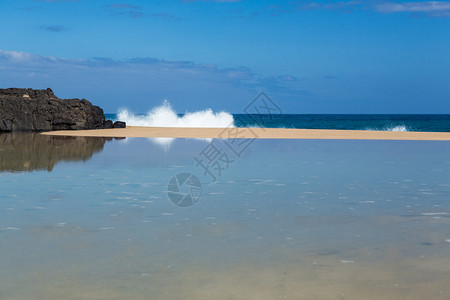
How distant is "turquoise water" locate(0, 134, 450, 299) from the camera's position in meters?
3.78

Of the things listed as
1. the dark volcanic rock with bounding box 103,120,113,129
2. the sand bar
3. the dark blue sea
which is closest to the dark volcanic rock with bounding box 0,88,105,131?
the dark volcanic rock with bounding box 103,120,113,129

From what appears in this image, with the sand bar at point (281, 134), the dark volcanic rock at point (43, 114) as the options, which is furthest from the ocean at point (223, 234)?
the dark volcanic rock at point (43, 114)

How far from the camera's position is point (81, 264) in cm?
427

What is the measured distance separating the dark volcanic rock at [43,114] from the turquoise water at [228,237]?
22465 mm

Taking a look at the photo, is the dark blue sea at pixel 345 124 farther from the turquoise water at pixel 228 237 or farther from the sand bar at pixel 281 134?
the turquoise water at pixel 228 237

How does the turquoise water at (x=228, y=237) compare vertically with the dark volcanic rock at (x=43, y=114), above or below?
below

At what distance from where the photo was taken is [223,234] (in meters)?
5.29

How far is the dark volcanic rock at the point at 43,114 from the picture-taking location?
31.0 m

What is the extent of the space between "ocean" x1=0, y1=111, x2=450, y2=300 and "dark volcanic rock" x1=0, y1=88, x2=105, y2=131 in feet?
72.2

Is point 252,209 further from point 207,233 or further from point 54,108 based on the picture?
point 54,108

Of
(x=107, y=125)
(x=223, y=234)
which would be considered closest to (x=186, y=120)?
(x=107, y=125)

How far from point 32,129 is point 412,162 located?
2441 cm

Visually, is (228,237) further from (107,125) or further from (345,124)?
(345,124)

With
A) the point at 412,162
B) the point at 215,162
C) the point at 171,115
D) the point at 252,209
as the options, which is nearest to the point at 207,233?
the point at 252,209
